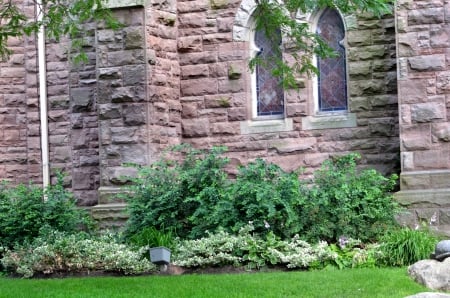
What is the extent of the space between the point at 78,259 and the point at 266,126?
4.09 m

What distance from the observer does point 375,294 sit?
8477 millimetres

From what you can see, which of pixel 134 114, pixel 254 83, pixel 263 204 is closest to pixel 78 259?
pixel 263 204

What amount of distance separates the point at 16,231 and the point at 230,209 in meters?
3.39

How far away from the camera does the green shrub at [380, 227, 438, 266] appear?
10359mm

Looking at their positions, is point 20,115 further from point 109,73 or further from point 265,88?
point 265,88

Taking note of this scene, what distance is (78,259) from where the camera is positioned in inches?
436

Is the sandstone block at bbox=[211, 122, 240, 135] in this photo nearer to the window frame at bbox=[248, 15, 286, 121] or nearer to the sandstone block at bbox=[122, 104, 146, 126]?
the window frame at bbox=[248, 15, 286, 121]

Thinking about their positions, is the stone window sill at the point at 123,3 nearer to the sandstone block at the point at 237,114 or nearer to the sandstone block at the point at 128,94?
the sandstone block at the point at 128,94

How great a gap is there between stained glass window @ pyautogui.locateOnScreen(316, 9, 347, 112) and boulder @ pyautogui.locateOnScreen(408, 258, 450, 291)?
480 cm

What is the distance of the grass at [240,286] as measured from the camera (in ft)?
28.6

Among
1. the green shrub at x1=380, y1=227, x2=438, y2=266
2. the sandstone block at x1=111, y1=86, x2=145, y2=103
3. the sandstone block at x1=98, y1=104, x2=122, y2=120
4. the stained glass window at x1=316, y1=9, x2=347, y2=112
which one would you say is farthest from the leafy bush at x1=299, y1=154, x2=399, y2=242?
the sandstone block at x1=98, y1=104, x2=122, y2=120

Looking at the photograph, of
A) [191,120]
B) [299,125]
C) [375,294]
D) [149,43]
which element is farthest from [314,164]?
[375,294]

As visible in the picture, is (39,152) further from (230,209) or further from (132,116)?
(230,209)

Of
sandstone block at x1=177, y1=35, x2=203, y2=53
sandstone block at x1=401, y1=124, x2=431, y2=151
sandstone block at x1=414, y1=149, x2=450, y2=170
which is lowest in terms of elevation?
sandstone block at x1=414, y1=149, x2=450, y2=170
